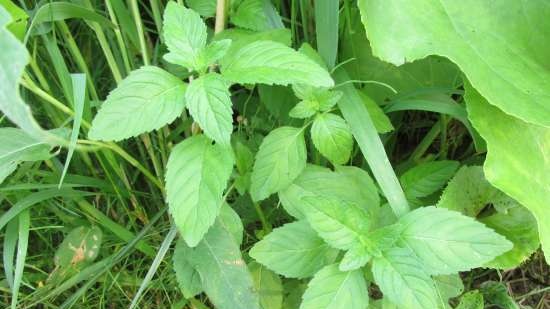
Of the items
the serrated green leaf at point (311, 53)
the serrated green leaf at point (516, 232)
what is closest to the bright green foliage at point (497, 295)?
the serrated green leaf at point (516, 232)

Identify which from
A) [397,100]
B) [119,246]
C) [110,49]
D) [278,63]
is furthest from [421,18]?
[119,246]

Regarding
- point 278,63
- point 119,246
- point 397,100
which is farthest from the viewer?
point 119,246

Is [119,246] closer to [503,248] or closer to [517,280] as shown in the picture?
[503,248]

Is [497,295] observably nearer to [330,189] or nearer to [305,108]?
[330,189]

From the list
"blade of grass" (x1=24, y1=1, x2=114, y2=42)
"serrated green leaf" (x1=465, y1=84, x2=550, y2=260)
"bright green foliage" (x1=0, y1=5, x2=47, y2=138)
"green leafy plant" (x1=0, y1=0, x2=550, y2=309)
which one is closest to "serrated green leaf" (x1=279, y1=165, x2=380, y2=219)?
"green leafy plant" (x1=0, y1=0, x2=550, y2=309)

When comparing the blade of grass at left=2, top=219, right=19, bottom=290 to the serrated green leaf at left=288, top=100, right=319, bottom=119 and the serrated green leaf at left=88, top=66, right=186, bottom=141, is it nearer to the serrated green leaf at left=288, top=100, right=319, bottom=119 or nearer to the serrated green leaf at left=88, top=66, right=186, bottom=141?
the serrated green leaf at left=88, top=66, right=186, bottom=141

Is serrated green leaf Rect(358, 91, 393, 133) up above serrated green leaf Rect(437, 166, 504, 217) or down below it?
above

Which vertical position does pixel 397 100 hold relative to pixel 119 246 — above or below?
above
